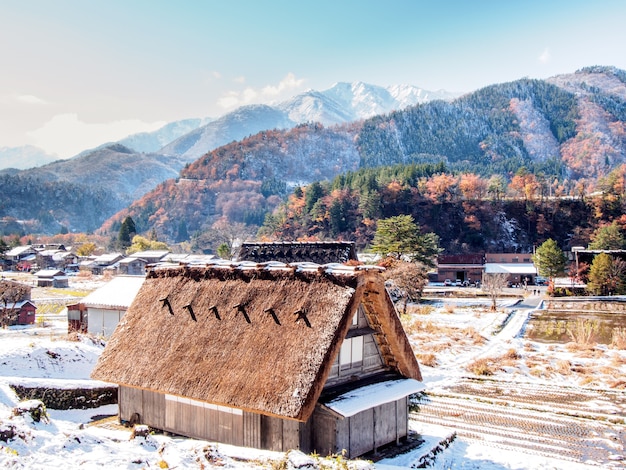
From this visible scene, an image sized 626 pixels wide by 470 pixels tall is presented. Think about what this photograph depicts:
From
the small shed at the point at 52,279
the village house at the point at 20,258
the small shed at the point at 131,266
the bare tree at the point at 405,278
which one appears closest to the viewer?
the bare tree at the point at 405,278

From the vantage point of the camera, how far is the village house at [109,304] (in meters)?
23.2

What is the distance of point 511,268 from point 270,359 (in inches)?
2100

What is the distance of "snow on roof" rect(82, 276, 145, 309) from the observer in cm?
2325

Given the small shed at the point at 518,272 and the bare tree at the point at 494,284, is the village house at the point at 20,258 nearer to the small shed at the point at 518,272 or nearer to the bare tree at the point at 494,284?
the small shed at the point at 518,272

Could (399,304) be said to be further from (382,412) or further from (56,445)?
(56,445)

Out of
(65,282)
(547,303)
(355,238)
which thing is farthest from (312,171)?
(547,303)

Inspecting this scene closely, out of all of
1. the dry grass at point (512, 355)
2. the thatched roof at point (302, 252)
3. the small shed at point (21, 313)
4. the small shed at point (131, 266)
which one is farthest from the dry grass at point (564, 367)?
the small shed at point (131, 266)

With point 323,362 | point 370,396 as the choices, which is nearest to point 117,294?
point 370,396

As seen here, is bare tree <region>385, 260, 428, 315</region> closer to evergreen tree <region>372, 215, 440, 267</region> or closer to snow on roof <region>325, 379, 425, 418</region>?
evergreen tree <region>372, 215, 440, 267</region>

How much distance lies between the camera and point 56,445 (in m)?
7.34

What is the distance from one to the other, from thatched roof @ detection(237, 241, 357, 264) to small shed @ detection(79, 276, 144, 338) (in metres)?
6.25

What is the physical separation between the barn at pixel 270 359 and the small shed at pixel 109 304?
10.8 meters

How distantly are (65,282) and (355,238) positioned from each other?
38.5 m

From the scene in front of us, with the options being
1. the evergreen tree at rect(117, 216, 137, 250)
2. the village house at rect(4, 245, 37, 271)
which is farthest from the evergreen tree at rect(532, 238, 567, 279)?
the evergreen tree at rect(117, 216, 137, 250)
